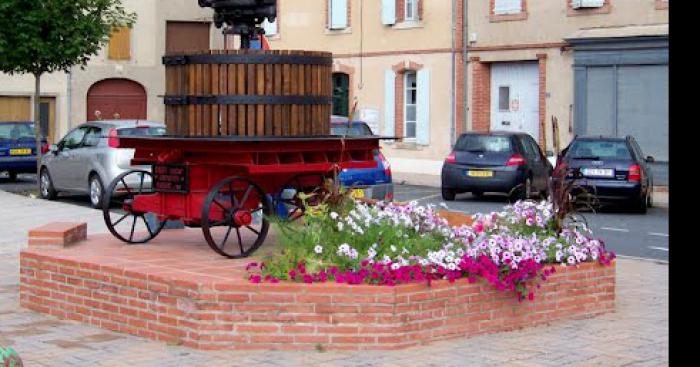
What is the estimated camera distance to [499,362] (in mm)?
6230

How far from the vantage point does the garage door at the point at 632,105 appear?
2661 centimetres

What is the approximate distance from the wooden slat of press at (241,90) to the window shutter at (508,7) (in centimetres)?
2226

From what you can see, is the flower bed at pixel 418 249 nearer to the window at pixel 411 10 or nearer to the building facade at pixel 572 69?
the building facade at pixel 572 69

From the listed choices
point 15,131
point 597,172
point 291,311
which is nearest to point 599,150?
point 597,172

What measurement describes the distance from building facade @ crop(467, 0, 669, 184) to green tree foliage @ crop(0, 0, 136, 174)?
10998 millimetres

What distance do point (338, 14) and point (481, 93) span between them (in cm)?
684

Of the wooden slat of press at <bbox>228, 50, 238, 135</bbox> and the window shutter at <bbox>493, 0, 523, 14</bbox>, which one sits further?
the window shutter at <bbox>493, 0, 523, 14</bbox>

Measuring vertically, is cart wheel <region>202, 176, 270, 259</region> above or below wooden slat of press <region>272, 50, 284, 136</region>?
below

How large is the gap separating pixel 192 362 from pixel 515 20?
24.8 meters

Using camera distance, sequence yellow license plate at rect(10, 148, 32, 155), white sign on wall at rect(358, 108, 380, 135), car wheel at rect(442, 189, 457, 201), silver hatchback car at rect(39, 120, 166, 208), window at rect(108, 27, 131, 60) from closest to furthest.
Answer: silver hatchback car at rect(39, 120, 166, 208) → car wheel at rect(442, 189, 457, 201) → yellow license plate at rect(10, 148, 32, 155) → white sign on wall at rect(358, 108, 380, 135) → window at rect(108, 27, 131, 60)

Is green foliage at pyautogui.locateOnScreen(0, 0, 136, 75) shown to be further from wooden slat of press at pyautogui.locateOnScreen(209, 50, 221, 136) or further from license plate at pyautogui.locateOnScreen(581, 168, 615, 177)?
wooden slat of press at pyautogui.locateOnScreen(209, 50, 221, 136)

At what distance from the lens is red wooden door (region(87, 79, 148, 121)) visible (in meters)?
41.5

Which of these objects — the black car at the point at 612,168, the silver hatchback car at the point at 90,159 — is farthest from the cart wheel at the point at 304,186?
the black car at the point at 612,168

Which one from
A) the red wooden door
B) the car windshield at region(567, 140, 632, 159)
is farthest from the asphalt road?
the red wooden door
